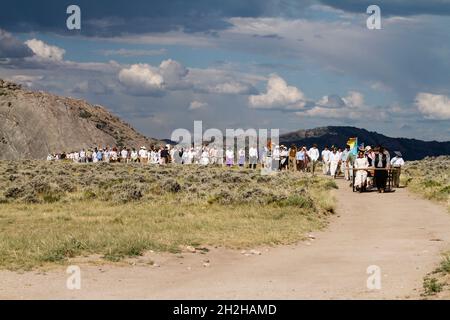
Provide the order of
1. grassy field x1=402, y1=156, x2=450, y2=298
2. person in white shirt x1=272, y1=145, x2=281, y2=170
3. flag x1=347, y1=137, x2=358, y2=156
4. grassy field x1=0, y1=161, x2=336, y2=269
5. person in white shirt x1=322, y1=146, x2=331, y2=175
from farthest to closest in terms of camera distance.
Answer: person in white shirt x1=272, y1=145, x2=281, y2=170, person in white shirt x1=322, y1=146, x2=331, y2=175, flag x1=347, y1=137, x2=358, y2=156, grassy field x1=0, y1=161, x2=336, y2=269, grassy field x1=402, y1=156, x2=450, y2=298

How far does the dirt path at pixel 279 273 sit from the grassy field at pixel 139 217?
845mm

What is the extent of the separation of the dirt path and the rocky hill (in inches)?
3611

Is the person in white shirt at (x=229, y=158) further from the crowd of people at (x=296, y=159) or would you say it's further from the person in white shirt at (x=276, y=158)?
the person in white shirt at (x=276, y=158)

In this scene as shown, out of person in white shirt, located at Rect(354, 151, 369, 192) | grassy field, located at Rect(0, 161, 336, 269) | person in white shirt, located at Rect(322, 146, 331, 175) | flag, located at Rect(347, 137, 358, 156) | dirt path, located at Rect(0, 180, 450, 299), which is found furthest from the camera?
person in white shirt, located at Rect(322, 146, 331, 175)

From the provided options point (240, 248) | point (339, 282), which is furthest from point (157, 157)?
point (339, 282)

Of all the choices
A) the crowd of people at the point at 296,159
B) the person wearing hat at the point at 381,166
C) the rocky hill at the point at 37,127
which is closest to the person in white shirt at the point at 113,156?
the crowd of people at the point at 296,159

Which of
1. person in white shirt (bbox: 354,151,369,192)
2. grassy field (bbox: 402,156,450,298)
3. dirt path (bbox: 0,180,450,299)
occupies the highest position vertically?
person in white shirt (bbox: 354,151,369,192)

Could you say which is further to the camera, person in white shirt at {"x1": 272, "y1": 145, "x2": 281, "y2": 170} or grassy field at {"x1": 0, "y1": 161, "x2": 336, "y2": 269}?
person in white shirt at {"x1": 272, "y1": 145, "x2": 281, "y2": 170}

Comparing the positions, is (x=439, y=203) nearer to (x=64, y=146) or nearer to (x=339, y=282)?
(x=339, y=282)

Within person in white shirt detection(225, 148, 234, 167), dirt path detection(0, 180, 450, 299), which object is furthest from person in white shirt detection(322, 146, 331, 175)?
dirt path detection(0, 180, 450, 299)

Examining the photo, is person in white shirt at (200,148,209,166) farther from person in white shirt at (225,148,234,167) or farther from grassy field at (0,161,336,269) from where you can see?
grassy field at (0,161,336,269)

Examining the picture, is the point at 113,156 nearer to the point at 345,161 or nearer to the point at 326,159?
the point at 326,159

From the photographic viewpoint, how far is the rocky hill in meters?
109

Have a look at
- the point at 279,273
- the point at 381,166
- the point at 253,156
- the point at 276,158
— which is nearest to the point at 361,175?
the point at 381,166
